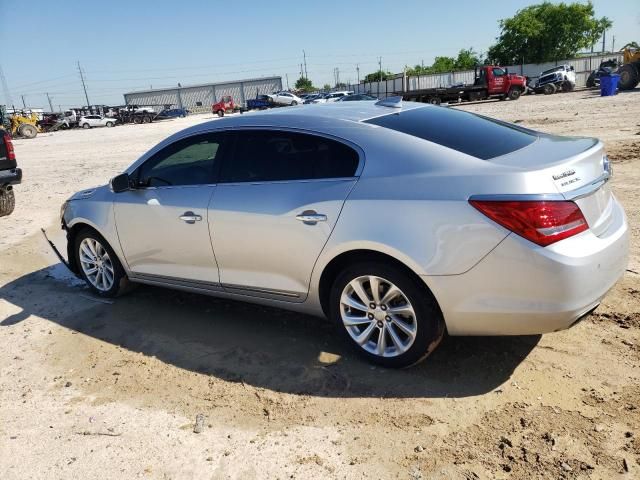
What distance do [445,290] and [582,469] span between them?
1073 mm

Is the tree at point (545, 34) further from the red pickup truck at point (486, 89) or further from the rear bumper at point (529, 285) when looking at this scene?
the rear bumper at point (529, 285)

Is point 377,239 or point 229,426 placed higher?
point 377,239

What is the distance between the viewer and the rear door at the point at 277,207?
341 cm

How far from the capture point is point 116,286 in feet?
16.6

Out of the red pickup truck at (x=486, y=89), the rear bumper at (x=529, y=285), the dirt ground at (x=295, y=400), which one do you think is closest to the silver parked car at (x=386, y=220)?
the rear bumper at (x=529, y=285)

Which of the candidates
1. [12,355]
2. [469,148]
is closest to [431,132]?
[469,148]

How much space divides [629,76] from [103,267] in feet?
112

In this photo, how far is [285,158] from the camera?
12.2 ft

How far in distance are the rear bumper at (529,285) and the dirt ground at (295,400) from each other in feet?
1.58

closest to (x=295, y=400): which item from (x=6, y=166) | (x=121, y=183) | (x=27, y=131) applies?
(x=121, y=183)

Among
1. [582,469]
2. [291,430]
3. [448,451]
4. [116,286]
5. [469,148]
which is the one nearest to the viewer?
[582,469]

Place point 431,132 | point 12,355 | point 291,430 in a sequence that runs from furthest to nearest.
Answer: point 12,355, point 431,132, point 291,430

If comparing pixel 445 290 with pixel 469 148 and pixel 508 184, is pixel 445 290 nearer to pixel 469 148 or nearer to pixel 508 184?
pixel 508 184

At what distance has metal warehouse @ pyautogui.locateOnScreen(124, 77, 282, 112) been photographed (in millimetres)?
95812
